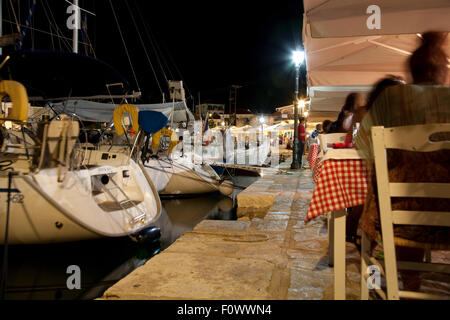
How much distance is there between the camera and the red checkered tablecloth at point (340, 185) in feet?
5.80

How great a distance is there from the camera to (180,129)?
593 inches

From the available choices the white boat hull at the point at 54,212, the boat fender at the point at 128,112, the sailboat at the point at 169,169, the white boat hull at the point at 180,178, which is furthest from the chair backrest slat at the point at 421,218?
the white boat hull at the point at 180,178

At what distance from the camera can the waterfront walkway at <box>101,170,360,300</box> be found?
7.20 feet

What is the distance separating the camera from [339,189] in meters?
1.79

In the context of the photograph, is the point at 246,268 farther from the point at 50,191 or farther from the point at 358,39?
the point at 50,191

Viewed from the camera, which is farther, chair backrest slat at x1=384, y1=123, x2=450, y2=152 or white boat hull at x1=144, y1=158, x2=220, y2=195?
white boat hull at x1=144, y1=158, x2=220, y2=195

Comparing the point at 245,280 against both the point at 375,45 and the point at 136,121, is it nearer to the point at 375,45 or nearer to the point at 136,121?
the point at 375,45

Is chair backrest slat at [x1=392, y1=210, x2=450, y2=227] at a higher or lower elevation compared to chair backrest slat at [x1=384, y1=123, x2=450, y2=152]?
lower

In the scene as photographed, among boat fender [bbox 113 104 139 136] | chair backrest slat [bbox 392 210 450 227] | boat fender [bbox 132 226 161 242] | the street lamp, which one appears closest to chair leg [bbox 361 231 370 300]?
chair backrest slat [bbox 392 210 450 227]

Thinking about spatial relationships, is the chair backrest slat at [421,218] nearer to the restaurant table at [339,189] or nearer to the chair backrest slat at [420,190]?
the chair backrest slat at [420,190]

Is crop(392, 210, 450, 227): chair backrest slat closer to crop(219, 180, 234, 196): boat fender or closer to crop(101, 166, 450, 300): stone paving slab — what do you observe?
crop(101, 166, 450, 300): stone paving slab

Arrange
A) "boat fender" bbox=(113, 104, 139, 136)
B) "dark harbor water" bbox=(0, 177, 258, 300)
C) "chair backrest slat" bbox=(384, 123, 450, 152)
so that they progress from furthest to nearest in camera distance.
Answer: "boat fender" bbox=(113, 104, 139, 136)
"dark harbor water" bbox=(0, 177, 258, 300)
"chair backrest slat" bbox=(384, 123, 450, 152)
